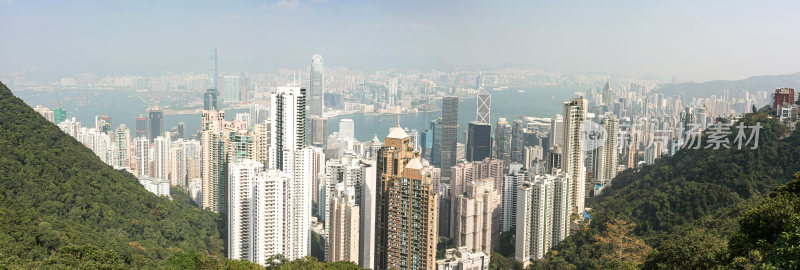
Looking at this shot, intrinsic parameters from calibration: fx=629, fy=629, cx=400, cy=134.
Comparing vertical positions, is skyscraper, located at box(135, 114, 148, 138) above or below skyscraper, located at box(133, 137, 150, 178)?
above

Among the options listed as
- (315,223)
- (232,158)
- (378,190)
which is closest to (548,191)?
(378,190)

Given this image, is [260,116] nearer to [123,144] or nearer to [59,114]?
[123,144]

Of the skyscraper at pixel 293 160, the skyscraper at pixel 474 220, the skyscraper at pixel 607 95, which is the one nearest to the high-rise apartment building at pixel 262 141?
the skyscraper at pixel 293 160

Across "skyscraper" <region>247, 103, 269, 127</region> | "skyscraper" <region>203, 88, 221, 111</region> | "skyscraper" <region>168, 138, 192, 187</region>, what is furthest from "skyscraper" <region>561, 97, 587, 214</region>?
"skyscraper" <region>203, 88, 221, 111</region>

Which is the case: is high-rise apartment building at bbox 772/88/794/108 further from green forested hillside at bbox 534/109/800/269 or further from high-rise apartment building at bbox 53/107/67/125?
high-rise apartment building at bbox 53/107/67/125

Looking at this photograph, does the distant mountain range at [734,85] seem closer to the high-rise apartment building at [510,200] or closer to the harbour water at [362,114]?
the harbour water at [362,114]

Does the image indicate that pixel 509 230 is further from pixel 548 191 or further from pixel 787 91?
pixel 787 91

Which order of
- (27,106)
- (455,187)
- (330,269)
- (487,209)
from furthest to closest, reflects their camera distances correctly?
(455,187) < (487,209) < (27,106) < (330,269)
